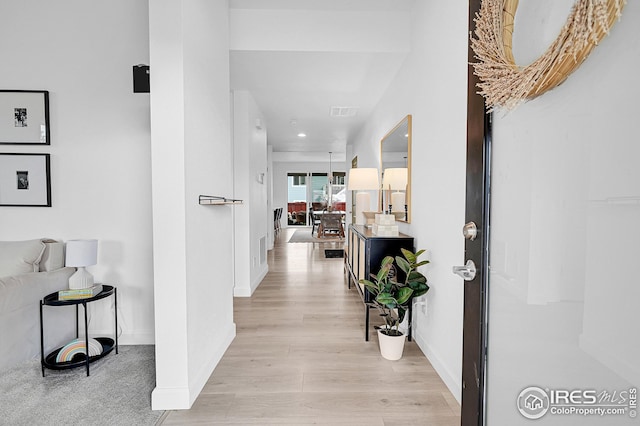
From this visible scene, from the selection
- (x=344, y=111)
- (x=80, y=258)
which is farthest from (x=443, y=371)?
(x=344, y=111)

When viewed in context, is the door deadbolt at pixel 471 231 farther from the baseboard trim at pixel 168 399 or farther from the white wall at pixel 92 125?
the white wall at pixel 92 125

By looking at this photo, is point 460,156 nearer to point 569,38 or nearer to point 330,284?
point 569,38

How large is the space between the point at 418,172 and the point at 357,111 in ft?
8.04

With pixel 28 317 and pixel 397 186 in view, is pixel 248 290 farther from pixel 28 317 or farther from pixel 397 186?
pixel 397 186

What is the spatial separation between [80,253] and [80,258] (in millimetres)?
34

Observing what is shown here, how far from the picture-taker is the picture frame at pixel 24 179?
2441 millimetres

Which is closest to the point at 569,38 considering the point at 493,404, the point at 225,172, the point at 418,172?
the point at 493,404

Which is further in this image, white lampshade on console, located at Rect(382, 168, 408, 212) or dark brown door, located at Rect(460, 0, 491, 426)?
white lampshade on console, located at Rect(382, 168, 408, 212)

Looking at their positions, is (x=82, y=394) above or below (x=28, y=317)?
below

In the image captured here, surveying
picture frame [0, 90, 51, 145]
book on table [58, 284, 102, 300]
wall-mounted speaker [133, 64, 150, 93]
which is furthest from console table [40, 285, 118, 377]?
wall-mounted speaker [133, 64, 150, 93]

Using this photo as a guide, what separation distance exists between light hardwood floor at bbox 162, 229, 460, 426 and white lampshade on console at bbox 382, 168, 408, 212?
114 cm

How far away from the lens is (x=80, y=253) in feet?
6.98

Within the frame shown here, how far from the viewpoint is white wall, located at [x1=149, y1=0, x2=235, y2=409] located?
165cm

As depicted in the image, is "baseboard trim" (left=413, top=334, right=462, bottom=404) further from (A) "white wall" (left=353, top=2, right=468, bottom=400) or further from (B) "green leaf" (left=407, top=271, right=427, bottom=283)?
(B) "green leaf" (left=407, top=271, right=427, bottom=283)
